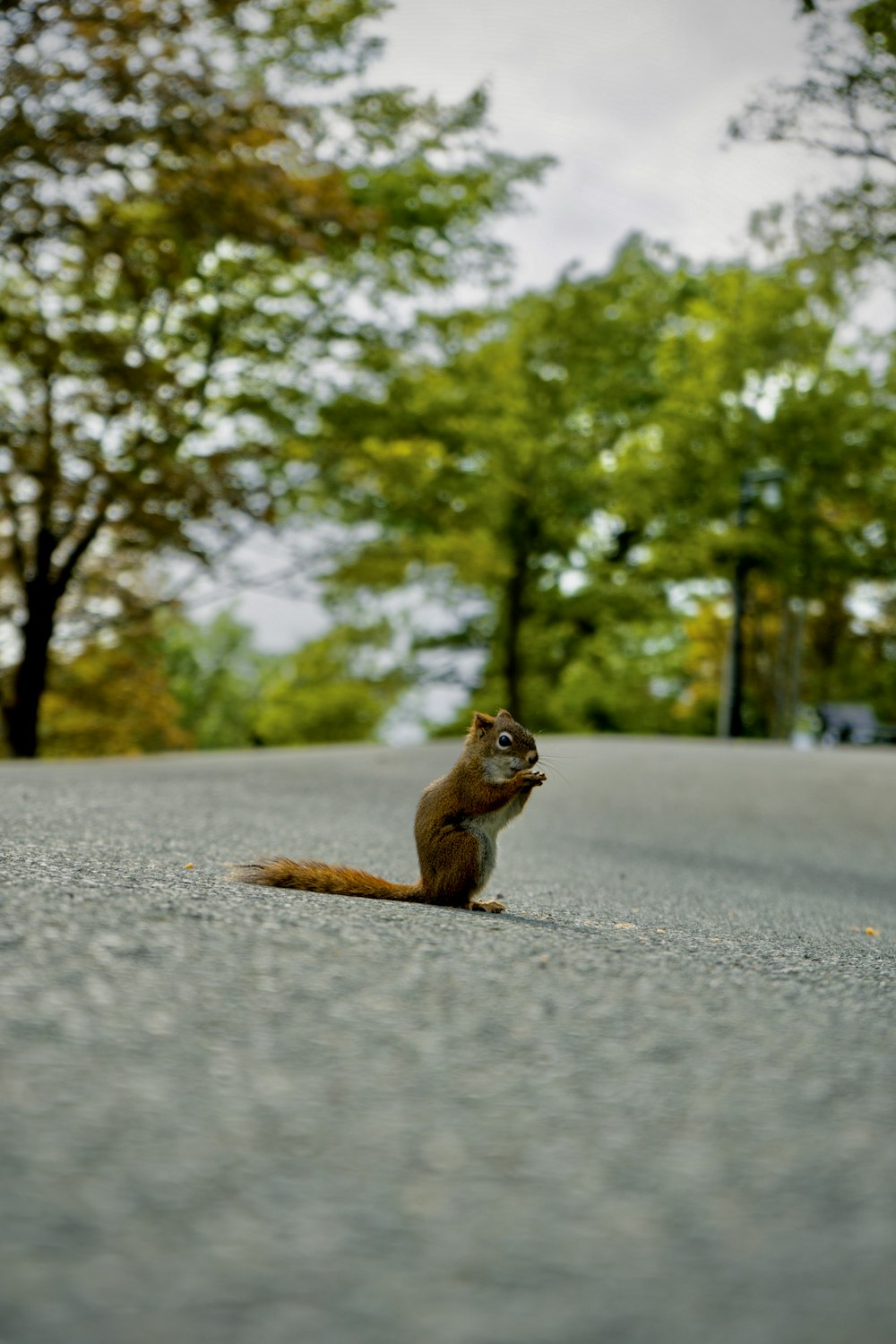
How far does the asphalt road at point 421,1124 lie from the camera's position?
66.6 inches

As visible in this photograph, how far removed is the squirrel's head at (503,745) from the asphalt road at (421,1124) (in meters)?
0.51

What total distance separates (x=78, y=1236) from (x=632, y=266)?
81.1 ft

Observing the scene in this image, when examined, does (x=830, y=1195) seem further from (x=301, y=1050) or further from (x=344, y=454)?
(x=344, y=454)

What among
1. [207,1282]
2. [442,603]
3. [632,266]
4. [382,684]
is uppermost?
[632,266]

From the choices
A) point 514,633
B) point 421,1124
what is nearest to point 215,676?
point 514,633

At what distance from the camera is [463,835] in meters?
4.28

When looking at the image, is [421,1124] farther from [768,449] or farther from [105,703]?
[768,449]

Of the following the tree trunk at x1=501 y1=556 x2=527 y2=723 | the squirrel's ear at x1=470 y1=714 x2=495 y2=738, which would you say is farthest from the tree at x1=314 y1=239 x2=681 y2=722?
the squirrel's ear at x1=470 y1=714 x2=495 y2=738

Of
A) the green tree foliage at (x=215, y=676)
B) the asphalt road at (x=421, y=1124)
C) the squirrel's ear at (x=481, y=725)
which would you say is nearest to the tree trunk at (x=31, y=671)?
the asphalt road at (x=421, y=1124)

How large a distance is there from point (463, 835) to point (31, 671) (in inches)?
506

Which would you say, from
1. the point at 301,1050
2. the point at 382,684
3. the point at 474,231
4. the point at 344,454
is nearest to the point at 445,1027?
the point at 301,1050

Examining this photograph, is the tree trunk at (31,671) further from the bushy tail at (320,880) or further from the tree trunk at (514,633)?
the bushy tail at (320,880)

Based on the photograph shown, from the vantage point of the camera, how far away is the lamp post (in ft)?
66.2

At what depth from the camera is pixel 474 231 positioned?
53.7 feet
